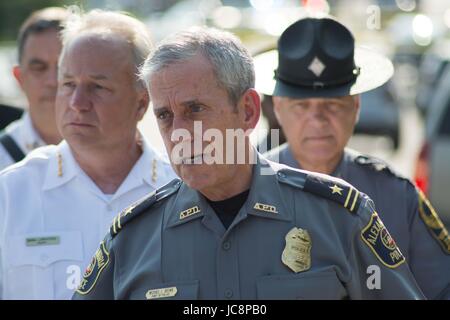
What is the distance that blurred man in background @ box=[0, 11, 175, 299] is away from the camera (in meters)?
3.77

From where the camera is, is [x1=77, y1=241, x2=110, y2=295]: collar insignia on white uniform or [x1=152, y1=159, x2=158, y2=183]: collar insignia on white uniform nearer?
[x1=77, y1=241, x2=110, y2=295]: collar insignia on white uniform

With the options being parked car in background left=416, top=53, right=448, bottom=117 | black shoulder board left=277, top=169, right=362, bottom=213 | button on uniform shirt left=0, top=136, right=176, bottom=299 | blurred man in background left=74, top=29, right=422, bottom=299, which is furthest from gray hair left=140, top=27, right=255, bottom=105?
parked car in background left=416, top=53, right=448, bottom=117

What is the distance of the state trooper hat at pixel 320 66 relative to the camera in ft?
14.6

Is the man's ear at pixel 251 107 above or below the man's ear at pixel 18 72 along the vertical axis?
below

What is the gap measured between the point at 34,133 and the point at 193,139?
2344 mm

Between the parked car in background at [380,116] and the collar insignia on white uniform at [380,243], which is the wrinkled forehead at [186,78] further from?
the parked car in background at [380,116]

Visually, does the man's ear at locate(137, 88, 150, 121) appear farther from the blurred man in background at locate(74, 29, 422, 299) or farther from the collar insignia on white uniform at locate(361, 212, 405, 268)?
the collar insignia on white uniform at locate(361, 212, 405, 268)

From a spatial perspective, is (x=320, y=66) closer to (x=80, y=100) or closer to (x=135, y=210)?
(x=80, y=100)

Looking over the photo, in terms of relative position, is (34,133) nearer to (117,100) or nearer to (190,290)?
(117,100)

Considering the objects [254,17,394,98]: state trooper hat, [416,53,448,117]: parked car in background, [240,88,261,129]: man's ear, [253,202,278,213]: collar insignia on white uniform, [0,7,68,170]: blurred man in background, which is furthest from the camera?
[416,53,448,117]: parked car in background

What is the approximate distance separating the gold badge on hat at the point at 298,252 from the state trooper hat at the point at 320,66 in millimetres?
1554

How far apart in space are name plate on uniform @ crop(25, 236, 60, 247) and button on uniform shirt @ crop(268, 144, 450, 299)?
4.27 feet

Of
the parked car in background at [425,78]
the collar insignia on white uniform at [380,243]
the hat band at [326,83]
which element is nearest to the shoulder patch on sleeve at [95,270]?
the collar insignia on white uniform at [380,243]

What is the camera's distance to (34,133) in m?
5.16
